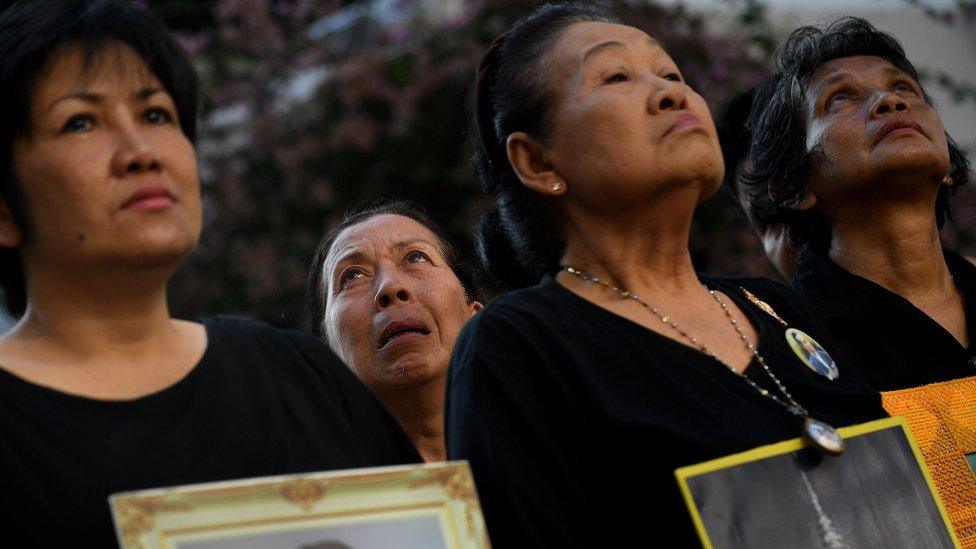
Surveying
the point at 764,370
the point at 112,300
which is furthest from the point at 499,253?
the point at 112,300

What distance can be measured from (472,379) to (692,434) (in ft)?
1.21

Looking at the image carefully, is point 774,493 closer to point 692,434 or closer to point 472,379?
point 692,434

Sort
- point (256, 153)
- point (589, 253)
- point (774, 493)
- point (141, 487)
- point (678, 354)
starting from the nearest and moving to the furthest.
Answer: point (141, 487) < point (774, 493) < point (678, 354) < point (589, 253) < point (256, 153)

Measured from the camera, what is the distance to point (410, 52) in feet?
22.6

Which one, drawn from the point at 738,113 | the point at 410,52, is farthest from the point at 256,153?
the point at 738,113

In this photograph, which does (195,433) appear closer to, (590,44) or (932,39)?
(590,44)

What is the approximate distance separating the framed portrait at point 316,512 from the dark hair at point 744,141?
1953 millimetres

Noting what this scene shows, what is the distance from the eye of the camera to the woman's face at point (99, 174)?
2119 mm

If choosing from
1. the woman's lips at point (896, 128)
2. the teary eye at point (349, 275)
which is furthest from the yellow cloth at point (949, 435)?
the teary eye at point (349, 275)

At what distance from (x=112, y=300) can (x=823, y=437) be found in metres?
1.15

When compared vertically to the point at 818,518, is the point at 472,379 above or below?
above

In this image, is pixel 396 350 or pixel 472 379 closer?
pixel 472 379

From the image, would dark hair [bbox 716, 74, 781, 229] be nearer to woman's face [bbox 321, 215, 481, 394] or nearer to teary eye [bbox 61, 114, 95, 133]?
woman's face [bbox 321, 215, 481, 394]

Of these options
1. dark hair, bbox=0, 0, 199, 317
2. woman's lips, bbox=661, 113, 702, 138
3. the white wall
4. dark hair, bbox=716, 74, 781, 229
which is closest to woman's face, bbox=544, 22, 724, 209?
woman's lips, bbox=661, 113, 702, 138
